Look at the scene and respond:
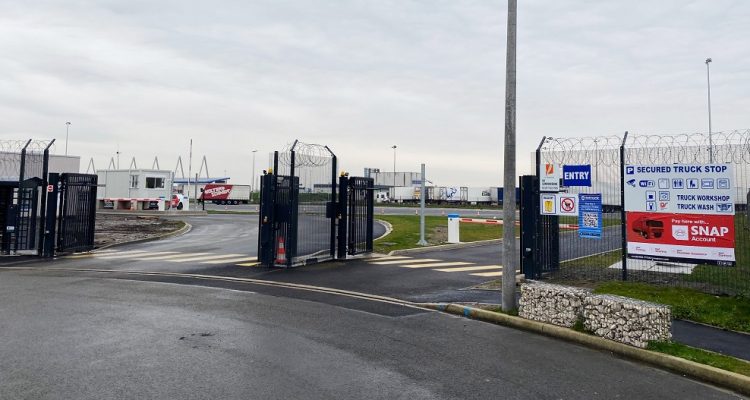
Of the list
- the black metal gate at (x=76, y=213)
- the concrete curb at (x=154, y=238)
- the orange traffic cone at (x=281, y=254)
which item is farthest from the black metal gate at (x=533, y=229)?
the concrete curb at (x=154, y=238)

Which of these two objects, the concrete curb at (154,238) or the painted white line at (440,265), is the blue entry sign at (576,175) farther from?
the concrete curb at (154,238)

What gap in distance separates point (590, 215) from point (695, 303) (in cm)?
270

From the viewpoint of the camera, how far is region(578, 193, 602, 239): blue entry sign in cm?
1075

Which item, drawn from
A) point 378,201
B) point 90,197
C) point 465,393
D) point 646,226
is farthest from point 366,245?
point 378,201

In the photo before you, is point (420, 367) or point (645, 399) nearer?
point (645, 399)

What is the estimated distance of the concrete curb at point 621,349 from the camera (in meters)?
5.50

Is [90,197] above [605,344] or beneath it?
above

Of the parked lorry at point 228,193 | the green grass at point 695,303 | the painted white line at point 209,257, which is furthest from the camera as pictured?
the parked lorry at point 228,193

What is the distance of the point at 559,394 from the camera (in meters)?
5.05

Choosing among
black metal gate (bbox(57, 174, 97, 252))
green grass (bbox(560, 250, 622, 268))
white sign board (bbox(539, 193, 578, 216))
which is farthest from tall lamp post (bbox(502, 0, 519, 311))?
black metal gate (bbox(57, 174, 97, 252))

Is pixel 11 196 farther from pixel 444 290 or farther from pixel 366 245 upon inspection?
pixel 444 290

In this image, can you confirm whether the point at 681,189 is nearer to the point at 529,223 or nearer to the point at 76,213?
the point at 529,223

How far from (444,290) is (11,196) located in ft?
50.7

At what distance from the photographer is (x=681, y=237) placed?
33.0 ft
